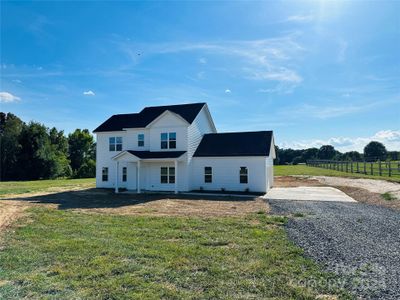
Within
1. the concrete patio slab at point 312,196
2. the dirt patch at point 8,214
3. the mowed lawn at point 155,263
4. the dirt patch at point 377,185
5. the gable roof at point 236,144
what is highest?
the gable roof at point 236,144

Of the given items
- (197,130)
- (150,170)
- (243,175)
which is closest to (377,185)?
(243,175)

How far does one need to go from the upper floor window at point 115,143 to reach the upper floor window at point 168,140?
451 centimetres

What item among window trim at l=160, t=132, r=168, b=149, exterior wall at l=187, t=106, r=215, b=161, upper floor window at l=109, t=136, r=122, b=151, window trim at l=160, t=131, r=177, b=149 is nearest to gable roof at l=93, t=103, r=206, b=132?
exterior wall at l=187, t=106, r=215, b=161

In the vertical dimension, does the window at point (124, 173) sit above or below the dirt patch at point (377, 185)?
above

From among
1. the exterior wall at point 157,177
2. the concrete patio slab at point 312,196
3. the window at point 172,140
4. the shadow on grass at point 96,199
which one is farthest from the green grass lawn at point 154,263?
the window at point 172,140

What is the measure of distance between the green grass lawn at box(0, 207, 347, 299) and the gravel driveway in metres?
0.48

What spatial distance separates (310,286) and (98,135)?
24265 mm

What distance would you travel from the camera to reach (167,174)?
2320cm

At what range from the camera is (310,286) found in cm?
485

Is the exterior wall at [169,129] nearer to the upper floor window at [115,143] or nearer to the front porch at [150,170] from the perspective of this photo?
the front porch at [150,170]

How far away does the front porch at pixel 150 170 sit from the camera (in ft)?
72.2

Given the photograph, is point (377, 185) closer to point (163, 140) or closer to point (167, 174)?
point (167, 174)

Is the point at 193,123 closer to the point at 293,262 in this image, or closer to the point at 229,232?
the point at 229,232

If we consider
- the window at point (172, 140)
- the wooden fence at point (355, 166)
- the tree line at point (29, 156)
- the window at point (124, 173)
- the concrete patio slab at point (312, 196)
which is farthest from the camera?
the tree line at point (29, 156)
